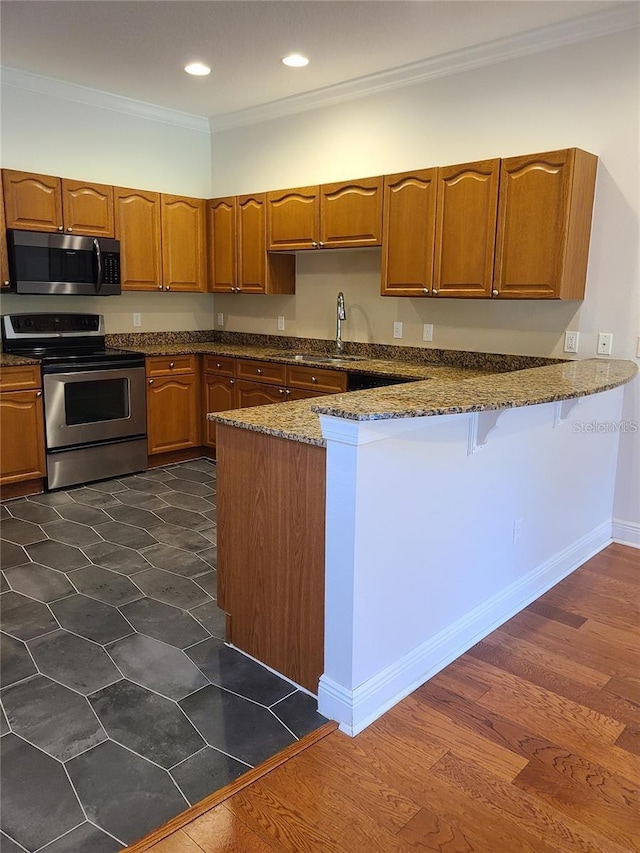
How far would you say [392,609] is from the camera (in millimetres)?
2074

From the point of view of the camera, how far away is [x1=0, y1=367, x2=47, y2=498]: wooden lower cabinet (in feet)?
13.1

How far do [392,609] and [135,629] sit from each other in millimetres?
1121

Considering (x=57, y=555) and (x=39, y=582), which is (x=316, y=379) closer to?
(x=57, y=555)

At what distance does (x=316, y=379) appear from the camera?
423 cm

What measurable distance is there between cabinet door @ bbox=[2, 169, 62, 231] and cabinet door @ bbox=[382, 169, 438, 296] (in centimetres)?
226

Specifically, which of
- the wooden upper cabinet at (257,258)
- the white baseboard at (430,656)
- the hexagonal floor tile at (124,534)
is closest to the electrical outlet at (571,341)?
the white baseboard at (430,656)

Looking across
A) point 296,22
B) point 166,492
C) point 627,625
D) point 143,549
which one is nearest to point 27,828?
point 143,549

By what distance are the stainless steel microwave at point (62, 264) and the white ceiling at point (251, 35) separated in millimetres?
1085

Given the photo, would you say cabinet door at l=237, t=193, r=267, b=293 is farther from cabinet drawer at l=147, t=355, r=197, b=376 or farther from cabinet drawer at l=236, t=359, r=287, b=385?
cabinet drawer at l=147, t=355, r=197, b=376

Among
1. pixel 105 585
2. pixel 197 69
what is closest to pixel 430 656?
pixel 105 585

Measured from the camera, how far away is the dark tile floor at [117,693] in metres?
1.68

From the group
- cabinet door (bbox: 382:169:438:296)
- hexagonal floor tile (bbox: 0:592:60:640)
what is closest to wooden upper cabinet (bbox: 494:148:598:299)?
cabinet door (bbox: 382:169:438:296)

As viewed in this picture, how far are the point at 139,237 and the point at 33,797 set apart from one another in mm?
4027

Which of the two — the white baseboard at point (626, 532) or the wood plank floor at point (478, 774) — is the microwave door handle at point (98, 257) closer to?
the wood plank floor at point (478, 774)
